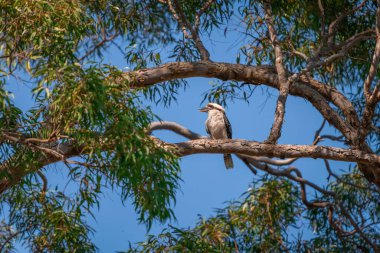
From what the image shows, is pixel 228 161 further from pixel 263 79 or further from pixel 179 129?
pixel 263 79

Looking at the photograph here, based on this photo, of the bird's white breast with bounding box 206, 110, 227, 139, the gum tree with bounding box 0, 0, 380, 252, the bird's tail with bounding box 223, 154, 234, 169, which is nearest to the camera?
the gum tree with bounding box 0, 0, 380, 252

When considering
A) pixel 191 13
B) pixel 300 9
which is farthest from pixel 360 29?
pixel 191 13

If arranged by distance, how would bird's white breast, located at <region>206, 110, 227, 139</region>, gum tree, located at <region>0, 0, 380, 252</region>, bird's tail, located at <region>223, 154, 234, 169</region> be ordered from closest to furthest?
1. gum tree, located at <region>0, 0, 380, 252</region>
2. bird's white breast, located at <region>206, 110, 227, 139</region>
3. bird's tail, located at <region>223, 154, 234, 169</region>

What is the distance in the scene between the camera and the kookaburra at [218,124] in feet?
31.0

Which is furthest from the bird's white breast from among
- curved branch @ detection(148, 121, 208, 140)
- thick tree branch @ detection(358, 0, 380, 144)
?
thick tree branch @ detection(358, 0, 380, 144)

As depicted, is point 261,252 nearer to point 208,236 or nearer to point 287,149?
point 208,236

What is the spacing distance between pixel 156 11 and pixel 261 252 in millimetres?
3088

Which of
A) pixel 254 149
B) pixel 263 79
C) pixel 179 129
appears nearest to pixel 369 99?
pixel 254 149

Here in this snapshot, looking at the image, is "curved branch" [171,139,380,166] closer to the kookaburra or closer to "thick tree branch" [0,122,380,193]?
"thick tree branch" [0,122,380,193]

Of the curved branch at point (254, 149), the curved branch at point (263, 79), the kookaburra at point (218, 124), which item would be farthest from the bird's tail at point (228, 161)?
the curved branch at point (254, 149)

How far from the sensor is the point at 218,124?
371 inches

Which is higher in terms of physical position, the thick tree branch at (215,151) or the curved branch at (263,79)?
the curved branch at (263,79)

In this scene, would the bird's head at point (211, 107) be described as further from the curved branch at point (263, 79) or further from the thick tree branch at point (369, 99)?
the thick tree branch at point (369, 99)

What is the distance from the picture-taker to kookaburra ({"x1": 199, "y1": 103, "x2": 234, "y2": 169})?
Answer: 31.0 ft
